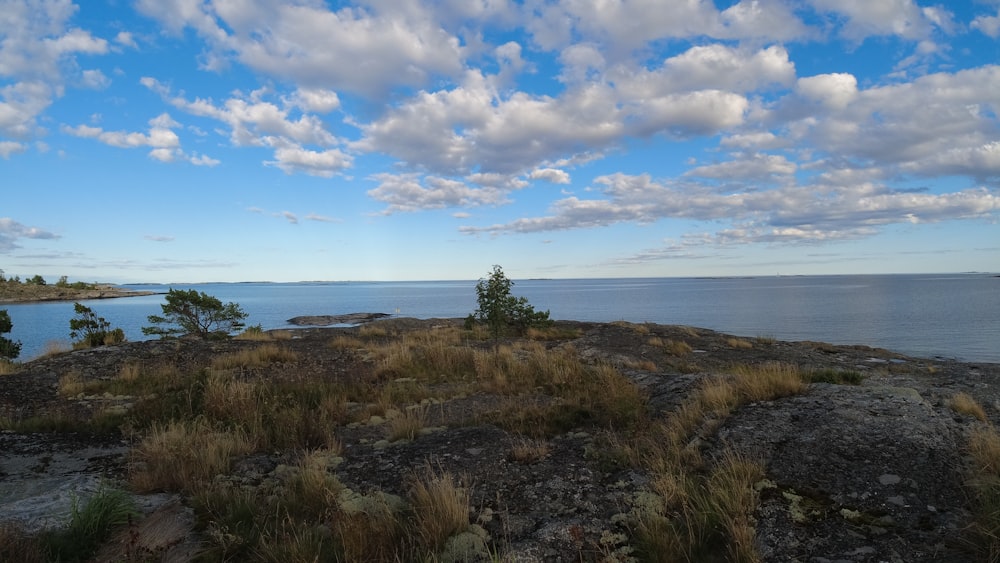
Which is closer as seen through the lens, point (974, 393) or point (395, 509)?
point (395, 509)

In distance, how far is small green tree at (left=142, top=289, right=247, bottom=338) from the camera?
2700cm

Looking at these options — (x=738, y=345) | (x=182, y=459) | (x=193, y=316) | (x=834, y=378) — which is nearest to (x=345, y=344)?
(x=182, y=459)

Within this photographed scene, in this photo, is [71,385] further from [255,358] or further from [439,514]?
[439,514]

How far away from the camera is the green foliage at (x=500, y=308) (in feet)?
78.6

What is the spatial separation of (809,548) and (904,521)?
3.15ft

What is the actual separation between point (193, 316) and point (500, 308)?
713 inches

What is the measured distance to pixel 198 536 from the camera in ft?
13.9

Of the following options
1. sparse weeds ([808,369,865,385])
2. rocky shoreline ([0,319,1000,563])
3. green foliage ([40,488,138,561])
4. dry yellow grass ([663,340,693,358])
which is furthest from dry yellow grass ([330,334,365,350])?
sparse weeds ([808,369,865,385])

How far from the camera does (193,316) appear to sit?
2814cm

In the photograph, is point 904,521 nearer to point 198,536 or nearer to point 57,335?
point 198,536

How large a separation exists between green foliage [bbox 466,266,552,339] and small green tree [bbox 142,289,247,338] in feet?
47.1

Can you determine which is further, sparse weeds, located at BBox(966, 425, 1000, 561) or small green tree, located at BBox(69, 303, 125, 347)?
small green tree, located at BBox(69, 303, 125, 347)

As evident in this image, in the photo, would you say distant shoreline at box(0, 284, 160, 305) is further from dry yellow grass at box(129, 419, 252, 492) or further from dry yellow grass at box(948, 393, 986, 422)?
dry yellow grass at box(948, 393, 986, 422)

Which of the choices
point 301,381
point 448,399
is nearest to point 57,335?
point 301,381
